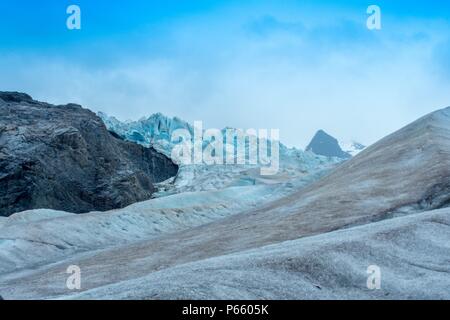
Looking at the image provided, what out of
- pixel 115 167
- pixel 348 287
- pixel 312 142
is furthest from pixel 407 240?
pixel 312 142

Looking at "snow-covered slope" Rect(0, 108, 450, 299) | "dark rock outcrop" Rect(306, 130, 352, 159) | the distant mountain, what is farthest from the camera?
"dark rock outcrop" Rect(306, 130, 352, 159)

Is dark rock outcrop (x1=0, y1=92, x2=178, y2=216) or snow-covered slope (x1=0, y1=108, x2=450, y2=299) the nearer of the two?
snow-covered slope (x1=0, y1=108, x2=450, y2=299)

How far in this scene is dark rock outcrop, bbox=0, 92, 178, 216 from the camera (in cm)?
4153

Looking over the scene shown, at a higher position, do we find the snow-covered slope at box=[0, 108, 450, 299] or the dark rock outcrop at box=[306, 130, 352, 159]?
the dark rock outcrop at box=[306, 130, 352, 159]

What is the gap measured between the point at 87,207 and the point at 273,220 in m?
28.9

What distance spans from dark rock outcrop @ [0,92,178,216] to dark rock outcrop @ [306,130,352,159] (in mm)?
93606

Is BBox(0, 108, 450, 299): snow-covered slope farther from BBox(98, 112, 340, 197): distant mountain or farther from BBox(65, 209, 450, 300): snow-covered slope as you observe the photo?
BBox(98, 112, 340, 197): distant mountain

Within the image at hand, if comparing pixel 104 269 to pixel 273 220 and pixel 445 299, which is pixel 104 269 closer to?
pixel 273 220

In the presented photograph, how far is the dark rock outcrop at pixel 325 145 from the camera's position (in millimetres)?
143375

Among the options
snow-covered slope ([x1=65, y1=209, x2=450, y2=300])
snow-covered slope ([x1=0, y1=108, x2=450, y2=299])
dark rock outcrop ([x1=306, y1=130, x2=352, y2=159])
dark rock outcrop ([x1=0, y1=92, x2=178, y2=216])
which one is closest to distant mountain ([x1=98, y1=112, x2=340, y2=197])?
dark rock outcrop ([x1=0, y1=92, x2=178, y2=216])

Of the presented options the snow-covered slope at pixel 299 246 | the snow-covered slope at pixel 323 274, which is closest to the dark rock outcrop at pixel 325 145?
the snow-covered slope at pixel 299 246

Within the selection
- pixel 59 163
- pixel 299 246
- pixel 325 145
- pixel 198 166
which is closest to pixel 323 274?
pixel 299 246

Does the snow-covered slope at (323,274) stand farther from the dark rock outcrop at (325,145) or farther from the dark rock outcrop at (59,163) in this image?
the dark rock outcrop at (325,145)

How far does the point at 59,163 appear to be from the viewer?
4462 cm
